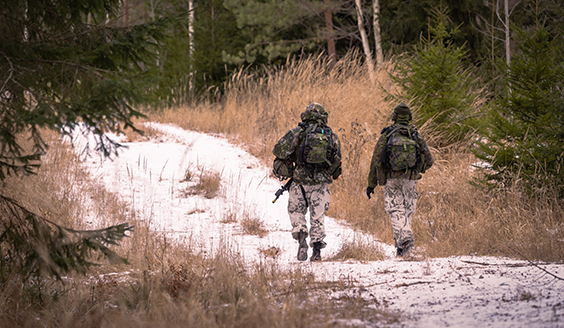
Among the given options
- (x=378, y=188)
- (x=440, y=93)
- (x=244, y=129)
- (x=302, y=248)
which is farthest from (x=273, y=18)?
(x=302, y=248)

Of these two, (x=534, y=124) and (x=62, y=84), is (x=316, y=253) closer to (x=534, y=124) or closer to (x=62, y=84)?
(x=62, y=84)

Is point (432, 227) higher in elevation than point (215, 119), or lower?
lower

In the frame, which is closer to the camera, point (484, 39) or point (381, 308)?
point (381, 308)

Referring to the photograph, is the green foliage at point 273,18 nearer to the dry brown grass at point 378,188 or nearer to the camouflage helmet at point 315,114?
the dry brown grass at point 378,188

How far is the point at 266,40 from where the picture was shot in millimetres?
16484

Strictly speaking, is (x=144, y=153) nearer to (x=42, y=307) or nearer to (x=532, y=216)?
(x=42, y=307)

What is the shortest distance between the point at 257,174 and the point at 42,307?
17.3 feet

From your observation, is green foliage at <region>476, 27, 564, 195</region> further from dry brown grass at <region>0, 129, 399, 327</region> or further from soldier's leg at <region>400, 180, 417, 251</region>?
dry brown grass at <region>0, 129, 399, 327</region>

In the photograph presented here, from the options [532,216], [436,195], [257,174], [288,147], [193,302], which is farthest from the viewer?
[257,174]

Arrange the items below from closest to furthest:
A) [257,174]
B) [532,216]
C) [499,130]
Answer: [532,216]
[499,130]
[257,174]

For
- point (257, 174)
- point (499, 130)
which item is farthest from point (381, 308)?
point (257, 174)

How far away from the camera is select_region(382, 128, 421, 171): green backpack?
5.03 m

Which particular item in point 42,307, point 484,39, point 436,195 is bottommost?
point 42,307

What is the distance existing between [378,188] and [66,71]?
205 inches
